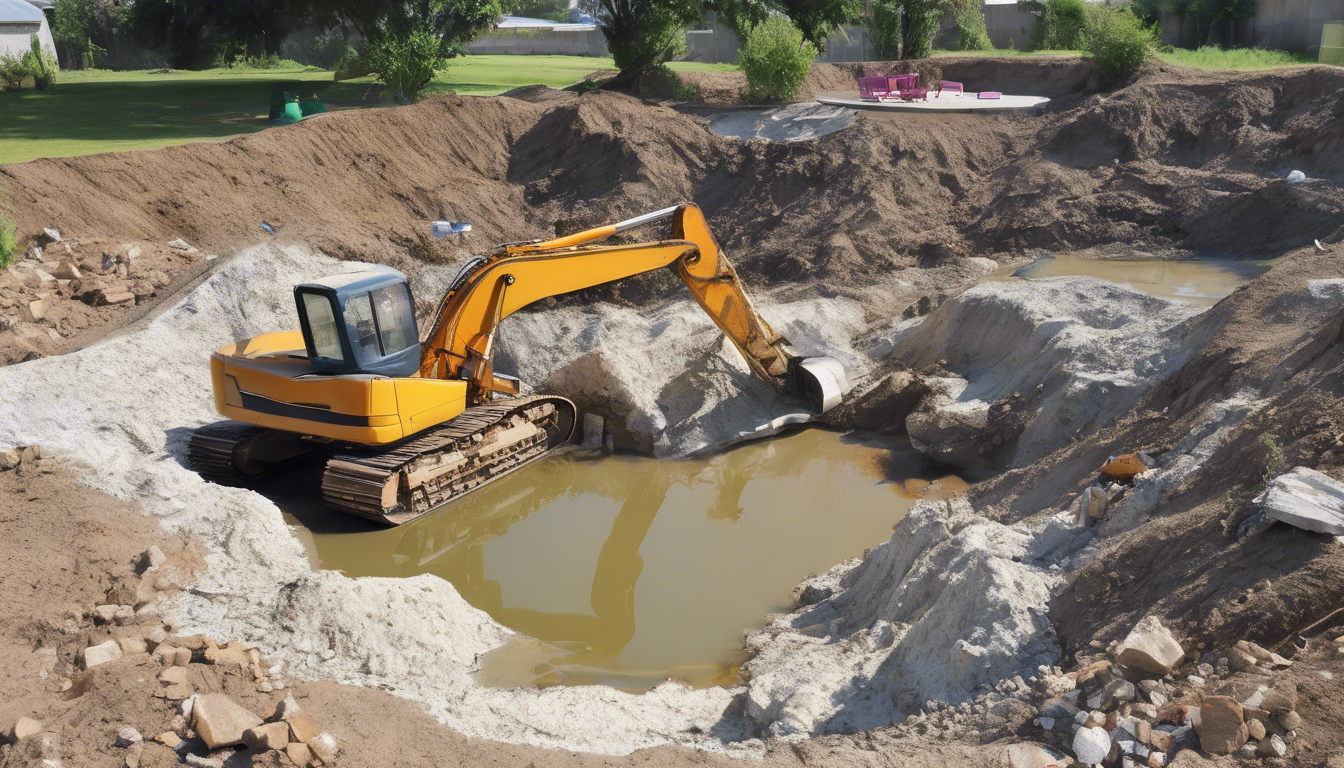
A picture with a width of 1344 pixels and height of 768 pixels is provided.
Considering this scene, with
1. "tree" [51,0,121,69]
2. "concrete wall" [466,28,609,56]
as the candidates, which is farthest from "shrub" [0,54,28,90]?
"concrete wall" [466,28,609,56]

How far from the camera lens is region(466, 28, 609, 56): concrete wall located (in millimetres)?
47094

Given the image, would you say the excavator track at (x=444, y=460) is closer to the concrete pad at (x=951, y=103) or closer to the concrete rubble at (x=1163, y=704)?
the concrete rubble at (x=1163, y=704)

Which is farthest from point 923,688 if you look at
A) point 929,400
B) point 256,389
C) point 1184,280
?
point 1184,280

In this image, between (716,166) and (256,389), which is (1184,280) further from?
(256,389)

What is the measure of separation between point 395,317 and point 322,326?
697 mm

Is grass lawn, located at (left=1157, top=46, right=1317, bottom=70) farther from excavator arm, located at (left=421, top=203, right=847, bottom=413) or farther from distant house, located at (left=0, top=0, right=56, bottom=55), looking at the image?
distant house, located at (left=0, top=0, right=56, bottom=55)

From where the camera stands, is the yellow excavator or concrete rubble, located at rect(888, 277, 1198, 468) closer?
the yellow excavator

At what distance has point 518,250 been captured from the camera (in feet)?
34.0

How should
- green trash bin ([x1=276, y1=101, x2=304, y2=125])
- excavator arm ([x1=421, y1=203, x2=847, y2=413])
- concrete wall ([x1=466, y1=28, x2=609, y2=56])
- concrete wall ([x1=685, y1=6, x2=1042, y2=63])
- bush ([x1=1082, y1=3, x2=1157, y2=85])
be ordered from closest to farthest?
excavator arm ([x1=421, y1=203, x2=847, y2=413])
green trash bin ([x1=276, y1=101, x2=304, y2=125])
bush ([x1=1082, y1=3, x2=1157, y2=85])
concrete wall ([x1=685, y1=6, x2=1042, y2=63])
concrete wall ([x1=466, y1=28, x2=609, y2=56])

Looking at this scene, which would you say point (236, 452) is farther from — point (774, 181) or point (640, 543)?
point (774, 181)

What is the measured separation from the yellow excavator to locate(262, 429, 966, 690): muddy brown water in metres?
0.40

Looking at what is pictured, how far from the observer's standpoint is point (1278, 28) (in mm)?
28062

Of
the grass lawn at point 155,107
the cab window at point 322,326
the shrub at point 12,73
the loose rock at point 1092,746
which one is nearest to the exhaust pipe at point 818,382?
the cab window at point 322,326

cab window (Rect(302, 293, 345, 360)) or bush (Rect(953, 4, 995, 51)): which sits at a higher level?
bush (Rect(953, 4, 995, 51))
